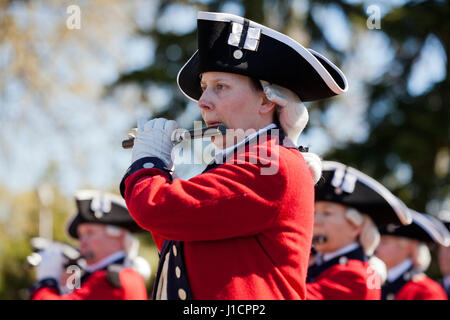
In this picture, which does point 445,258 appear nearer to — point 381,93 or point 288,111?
point 288,111

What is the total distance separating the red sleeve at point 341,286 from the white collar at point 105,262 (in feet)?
6.91

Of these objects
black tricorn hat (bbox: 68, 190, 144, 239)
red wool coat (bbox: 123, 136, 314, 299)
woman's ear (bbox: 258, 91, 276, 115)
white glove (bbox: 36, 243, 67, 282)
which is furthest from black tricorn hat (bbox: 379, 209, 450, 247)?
red wool coat (bbox: 123, 136, 314, 299)

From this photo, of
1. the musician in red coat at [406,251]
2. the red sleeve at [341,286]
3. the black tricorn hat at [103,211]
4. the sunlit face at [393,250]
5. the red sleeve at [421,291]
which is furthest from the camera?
the sunlit face at [393,250]

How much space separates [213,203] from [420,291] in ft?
13.1

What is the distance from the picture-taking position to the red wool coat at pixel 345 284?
4121 mm

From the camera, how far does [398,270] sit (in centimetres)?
646

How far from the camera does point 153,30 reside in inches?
506

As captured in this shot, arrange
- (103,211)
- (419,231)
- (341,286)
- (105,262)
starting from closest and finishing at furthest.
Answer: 1. (341,286)
2. (105,262)
3. (103,211)
4. (419,231)

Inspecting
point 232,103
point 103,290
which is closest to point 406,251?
point 103,290

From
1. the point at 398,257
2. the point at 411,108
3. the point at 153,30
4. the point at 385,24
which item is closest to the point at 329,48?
the point at 385,24

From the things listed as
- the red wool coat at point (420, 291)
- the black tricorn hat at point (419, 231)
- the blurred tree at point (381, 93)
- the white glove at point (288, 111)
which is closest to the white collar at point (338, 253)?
the red wool coat at point (420, 291)

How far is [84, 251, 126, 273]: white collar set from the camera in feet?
18.6

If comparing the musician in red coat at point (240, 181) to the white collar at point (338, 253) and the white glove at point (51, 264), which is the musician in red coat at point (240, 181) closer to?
the white collar at point (338, 253)
